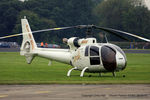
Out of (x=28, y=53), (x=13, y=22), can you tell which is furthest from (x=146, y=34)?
(x=28, y=53)

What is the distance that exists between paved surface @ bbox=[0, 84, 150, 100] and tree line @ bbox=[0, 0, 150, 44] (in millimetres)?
71575

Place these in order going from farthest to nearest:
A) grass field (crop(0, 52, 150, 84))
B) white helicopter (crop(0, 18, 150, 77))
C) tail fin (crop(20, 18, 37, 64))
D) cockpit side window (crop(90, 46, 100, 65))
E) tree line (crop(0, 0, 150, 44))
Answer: tree line (crop(0, 0, 150, 44))
tail fin (crop(20, 18, 37, 64))
cockpit side window (crop(90, 46, 100, 65))
white helicopter (crop(0, 18, 150, 77))
grass field (crop(0, 52, 150, 84))

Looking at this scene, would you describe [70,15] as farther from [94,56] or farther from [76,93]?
[76,93]

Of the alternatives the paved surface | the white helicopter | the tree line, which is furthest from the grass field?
the tree line

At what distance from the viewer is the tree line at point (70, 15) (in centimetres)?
9669

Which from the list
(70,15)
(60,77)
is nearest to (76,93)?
(60,77)

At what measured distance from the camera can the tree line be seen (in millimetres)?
96688

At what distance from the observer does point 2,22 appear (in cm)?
11531

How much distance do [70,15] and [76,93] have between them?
3998 inches

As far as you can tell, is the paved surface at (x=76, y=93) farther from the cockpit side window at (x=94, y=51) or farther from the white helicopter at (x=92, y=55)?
the cockpit side window at (x=94, y=51)

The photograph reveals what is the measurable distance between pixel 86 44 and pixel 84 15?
8863cm

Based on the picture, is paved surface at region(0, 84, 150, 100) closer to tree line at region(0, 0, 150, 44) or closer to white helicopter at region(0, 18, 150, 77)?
white helicopter at region(0, 18, 150, 77)

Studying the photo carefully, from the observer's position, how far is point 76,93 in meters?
19.6

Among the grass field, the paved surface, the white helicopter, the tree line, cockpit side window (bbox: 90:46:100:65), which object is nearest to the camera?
the paved surface
